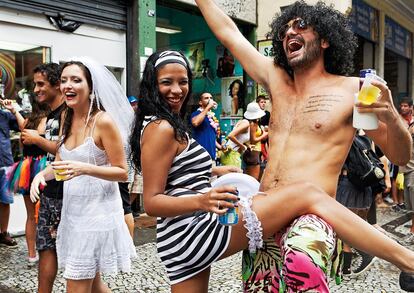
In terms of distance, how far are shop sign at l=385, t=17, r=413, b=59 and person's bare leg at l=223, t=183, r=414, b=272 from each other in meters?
13.8

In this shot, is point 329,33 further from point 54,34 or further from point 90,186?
point 54,34

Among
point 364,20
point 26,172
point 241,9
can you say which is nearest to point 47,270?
point 26,172

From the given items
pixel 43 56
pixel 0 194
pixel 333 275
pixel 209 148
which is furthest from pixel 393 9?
pixel 333 275

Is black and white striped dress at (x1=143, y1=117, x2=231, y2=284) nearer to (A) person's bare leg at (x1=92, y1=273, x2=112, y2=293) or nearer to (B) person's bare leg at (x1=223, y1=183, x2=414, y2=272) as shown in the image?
(B) person's bare leg at (x1=223, y1=183, x2=414, y2=272)

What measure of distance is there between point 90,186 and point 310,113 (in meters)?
1.51

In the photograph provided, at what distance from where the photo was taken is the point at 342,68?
2553 millimetres

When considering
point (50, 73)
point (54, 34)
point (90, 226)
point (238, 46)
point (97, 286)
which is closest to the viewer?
point (238, 46)

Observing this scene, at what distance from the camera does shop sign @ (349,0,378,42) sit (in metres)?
A: 11.7

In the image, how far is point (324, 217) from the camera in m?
1.98

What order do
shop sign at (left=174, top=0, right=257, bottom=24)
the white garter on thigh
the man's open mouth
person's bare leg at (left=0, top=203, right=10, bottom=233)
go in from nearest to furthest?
the white garter on thigh
the man's open mouth
person's bare leg at (left=0, top=203, right=10, bottom=233)
shop sign at (left=174, top=0, right=257, bottom=24)

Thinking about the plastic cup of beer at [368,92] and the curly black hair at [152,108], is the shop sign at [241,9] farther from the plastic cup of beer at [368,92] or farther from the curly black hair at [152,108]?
the plastic cup of beer at [368,92]

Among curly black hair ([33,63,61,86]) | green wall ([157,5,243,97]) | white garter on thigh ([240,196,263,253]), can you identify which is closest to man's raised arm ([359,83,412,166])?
white garter on thigh ([240,196,263,253])

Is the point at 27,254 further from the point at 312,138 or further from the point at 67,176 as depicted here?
the point at 312,138

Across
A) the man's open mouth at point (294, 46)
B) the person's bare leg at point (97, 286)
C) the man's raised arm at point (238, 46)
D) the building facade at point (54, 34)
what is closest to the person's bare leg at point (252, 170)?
the building facade at point (54, 34)
